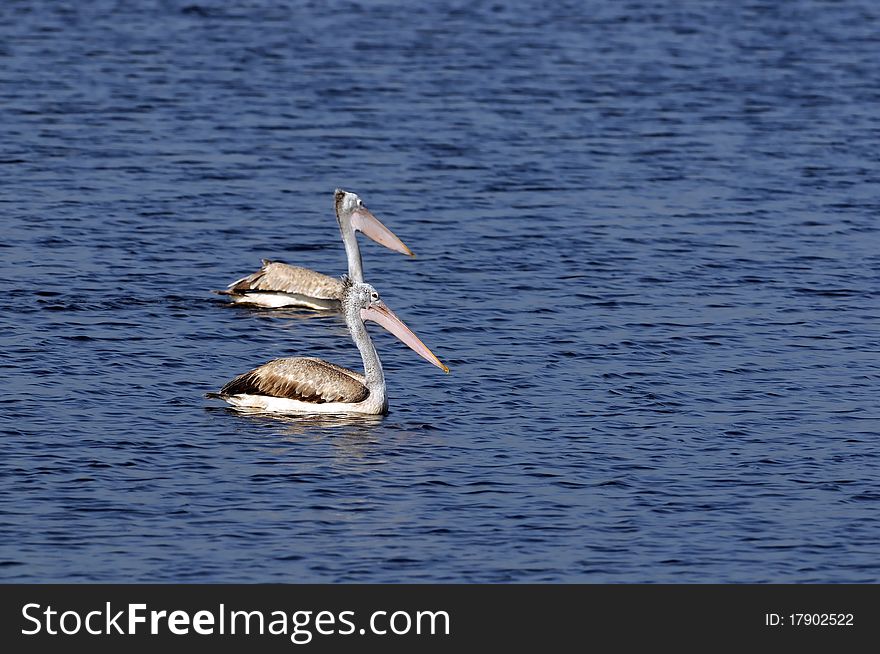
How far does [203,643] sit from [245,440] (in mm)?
4870

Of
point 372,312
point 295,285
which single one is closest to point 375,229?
point 295,285

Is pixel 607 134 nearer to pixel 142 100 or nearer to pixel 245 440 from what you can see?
pixel 142 100

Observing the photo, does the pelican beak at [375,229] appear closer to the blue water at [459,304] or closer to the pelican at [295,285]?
the pelican at [295,285]

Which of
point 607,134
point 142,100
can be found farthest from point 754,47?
point 142,100

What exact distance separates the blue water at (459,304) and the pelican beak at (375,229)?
1.87 ft

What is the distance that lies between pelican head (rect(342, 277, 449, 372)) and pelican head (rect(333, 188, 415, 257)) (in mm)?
5079

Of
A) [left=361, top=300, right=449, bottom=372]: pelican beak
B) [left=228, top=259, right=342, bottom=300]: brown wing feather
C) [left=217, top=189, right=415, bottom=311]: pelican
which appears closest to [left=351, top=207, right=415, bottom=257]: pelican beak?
[left=217, top=189, right=415, bottom=311]: pelican

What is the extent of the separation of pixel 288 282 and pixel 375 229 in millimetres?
1745

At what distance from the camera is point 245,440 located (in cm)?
1877

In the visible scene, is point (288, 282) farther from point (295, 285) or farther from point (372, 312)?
point (372, 312)

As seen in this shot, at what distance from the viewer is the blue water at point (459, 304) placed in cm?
1623

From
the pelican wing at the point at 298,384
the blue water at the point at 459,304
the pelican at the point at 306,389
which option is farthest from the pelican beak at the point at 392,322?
the pelican wing at the point at 298,384

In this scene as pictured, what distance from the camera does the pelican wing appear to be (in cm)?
1966

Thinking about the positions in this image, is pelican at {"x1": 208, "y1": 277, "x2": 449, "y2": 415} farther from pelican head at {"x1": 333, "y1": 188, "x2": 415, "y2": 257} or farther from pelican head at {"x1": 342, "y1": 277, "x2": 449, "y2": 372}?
pelican head at {"x1": 333, "y1": 188, "x2": 415, "y2": 257}
